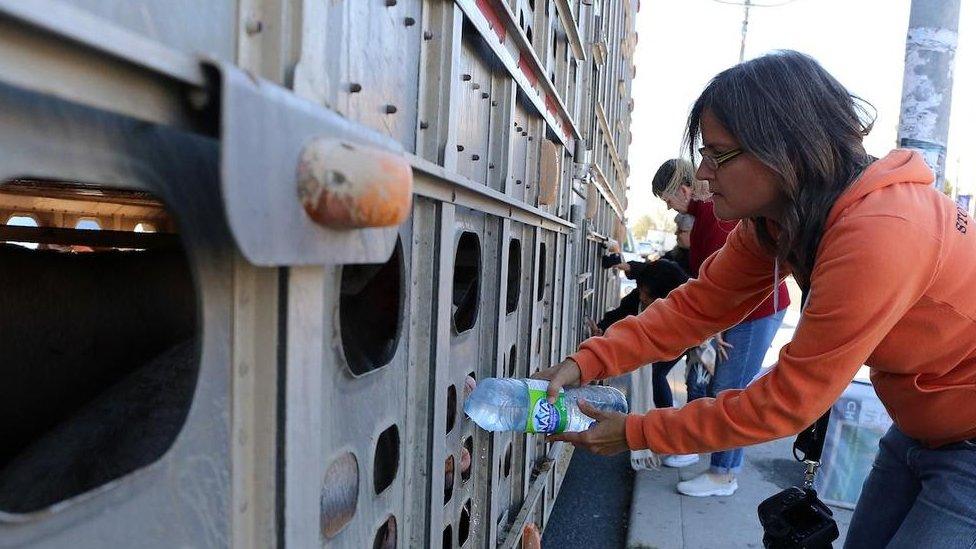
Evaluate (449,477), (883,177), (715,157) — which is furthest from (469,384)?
(883,177)

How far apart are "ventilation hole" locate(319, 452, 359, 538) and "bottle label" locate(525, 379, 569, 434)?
96 centimetres

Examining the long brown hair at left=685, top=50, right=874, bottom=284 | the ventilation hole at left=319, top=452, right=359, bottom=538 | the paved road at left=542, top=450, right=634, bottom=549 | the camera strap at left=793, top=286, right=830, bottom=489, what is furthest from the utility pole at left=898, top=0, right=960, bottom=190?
the ventilation hole at left=319, top=452, right=359, bottom=538

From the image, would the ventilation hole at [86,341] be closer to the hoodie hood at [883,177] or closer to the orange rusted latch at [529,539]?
the hoodie hood at [883,177]

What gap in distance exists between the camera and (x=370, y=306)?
2102 millimetres

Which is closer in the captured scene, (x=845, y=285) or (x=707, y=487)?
(x=845, y=285)

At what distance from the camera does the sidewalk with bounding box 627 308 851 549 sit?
3911 mm

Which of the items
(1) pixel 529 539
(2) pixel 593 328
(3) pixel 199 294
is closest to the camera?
(3) pixel 199 294

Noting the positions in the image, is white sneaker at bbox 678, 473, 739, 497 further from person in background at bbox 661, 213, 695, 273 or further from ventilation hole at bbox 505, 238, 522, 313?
ventilation hole at bbox 505, 238, 522, 313

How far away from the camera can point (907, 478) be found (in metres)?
2.00

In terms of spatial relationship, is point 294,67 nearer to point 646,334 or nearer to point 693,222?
point 646,334

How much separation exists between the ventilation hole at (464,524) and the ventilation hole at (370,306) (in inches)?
34.4

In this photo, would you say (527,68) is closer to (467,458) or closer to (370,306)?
(370,306)

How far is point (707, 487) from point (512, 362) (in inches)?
74.6

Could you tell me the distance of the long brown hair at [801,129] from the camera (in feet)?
5.55
